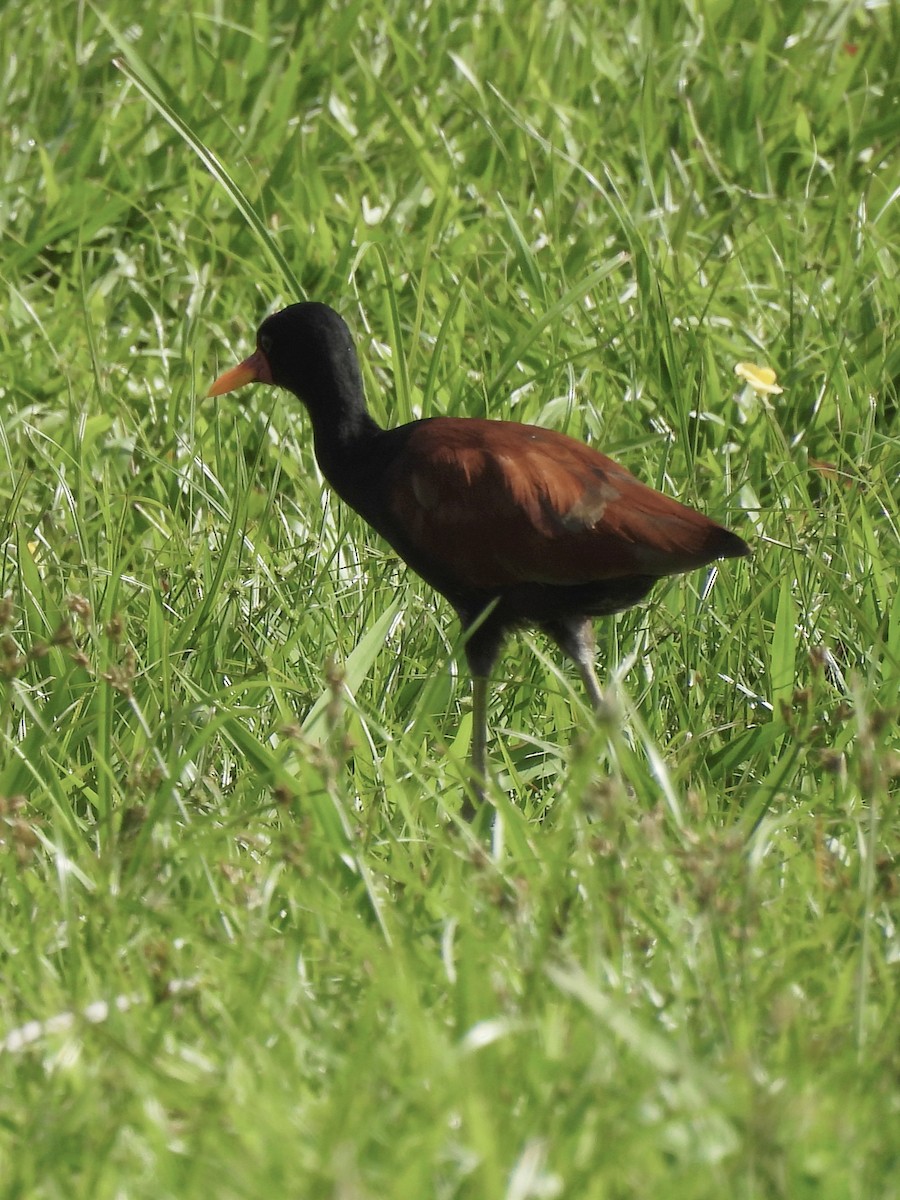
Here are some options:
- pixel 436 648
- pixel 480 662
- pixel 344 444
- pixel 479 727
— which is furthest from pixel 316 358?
pixel 479 727

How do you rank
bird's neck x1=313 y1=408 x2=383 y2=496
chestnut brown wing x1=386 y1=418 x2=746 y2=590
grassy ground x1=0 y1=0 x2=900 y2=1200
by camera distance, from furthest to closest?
bird's neck x1=313 y1=408 x2=383 y2=496, chestnut brown wing x1=386 y1=418 x2=746 y2=590, grassy ground x1=0 y1=0 x2=900 y2=1200

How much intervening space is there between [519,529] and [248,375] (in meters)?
0.86

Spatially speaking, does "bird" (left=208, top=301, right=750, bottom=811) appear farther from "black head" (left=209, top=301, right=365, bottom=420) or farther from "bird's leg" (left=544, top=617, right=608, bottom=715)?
"black head" (left=209, top=301, right=365, bottom=420)

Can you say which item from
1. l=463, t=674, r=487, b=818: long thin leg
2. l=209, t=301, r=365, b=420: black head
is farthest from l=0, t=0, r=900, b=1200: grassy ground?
l=209, t=301, r=365, b=420: black head

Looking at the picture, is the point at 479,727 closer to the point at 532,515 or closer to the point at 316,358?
the point at 532,515

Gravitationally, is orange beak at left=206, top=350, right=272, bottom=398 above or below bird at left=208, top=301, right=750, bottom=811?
above

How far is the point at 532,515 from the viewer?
126 inches

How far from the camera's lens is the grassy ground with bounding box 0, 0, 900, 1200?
1.99 metres

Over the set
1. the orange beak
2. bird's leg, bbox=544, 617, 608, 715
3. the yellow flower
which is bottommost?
the yellow flower

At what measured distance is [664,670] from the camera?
11.5 ft

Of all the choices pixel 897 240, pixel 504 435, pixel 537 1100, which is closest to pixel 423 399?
pixel 504 435

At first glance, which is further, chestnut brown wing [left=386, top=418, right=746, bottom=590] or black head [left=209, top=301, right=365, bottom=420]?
black head [left=209, top=301, right=365, bottom=420]

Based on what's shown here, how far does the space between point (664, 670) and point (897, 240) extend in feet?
6.96

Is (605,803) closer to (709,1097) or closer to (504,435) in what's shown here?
(709,1097)
